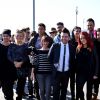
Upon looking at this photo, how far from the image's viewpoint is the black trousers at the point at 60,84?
8547 mm

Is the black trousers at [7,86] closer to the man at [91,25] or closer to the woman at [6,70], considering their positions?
the woman at [6,70]

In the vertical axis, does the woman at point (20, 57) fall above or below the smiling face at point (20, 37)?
below

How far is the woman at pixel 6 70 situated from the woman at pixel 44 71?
2.30ft

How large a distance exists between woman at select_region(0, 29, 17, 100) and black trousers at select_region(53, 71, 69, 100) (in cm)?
101

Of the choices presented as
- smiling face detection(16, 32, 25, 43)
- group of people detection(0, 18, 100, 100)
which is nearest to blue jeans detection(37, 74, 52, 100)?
group of people detection(0, 18, 100, 100)

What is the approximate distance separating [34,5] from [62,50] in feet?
46.9

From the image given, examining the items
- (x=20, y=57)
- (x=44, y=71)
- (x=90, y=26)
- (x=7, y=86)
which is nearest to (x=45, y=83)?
(x=44, y=71)

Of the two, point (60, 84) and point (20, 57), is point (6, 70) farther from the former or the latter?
point (60, 84)

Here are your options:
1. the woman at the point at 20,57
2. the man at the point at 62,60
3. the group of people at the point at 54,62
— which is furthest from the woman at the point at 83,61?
the woman at the point at 20,57

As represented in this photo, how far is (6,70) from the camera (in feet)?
26.6

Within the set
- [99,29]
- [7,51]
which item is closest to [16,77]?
[7,51]

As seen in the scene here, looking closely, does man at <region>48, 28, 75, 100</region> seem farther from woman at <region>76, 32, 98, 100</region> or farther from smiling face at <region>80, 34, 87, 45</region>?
smiling face at <region>80, 34, 87, 45</region>

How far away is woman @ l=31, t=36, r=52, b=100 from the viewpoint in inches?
338

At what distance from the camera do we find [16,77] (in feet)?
27.1
